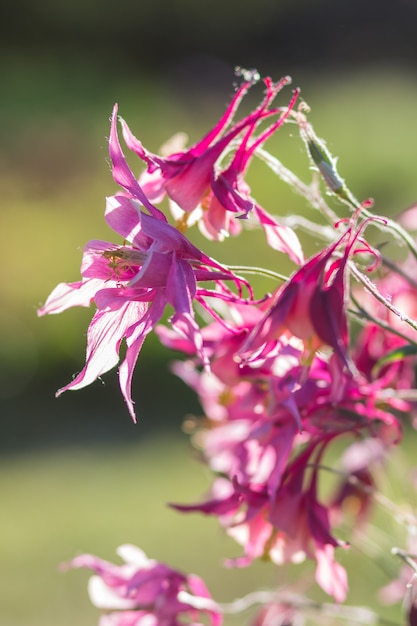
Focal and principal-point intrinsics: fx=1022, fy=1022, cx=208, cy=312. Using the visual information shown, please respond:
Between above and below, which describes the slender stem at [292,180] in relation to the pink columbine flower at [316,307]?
above

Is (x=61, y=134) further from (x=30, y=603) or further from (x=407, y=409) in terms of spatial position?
(x=407, y=409)

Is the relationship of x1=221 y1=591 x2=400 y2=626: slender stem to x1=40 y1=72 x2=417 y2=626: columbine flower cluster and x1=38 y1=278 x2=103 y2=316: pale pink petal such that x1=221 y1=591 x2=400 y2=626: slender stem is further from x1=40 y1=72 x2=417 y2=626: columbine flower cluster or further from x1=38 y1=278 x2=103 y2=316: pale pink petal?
x1=38 y1=278 x2=103 y2=316: pale pink petal

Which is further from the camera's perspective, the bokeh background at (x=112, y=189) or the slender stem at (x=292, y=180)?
the bokeh background at (x=112, y=189)

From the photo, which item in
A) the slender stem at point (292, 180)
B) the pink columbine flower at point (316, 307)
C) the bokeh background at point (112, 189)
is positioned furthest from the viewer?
the bokeh background at point (112, 189)

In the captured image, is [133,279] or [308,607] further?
[308,607]

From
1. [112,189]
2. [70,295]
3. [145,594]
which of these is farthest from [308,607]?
[112,189]

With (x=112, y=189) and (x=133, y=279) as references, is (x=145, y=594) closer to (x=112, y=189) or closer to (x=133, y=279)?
(x=133, y=279)

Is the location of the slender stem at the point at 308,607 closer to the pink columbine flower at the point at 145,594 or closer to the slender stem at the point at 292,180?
the pink columbine flower at the point at 145,594

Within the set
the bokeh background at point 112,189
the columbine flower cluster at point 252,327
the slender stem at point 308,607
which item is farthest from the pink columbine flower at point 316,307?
the bokeh background at point 112,189

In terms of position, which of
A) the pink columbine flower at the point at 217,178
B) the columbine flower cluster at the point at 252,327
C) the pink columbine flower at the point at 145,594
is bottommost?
the pink columbine flower at the point at 145,594
